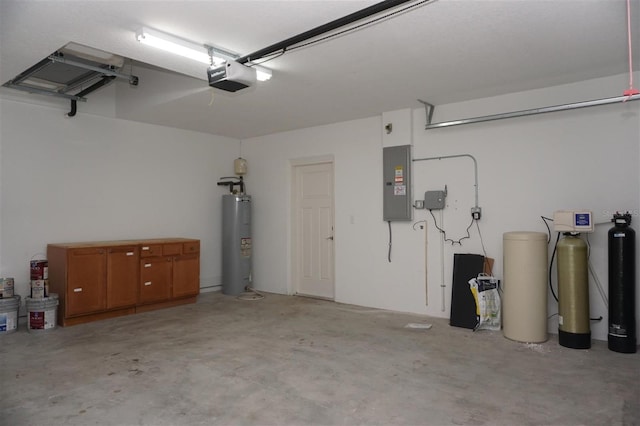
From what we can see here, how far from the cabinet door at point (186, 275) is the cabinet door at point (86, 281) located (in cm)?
97

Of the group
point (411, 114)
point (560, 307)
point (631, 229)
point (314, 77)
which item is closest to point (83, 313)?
point (314, 77)

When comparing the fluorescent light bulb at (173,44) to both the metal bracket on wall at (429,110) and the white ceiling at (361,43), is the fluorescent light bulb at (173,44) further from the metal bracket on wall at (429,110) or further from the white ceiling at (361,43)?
the metal bracket on wall at (429,110)

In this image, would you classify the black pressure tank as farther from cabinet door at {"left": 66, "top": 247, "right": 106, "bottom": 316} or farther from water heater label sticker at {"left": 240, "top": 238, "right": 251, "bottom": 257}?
cabinet door at {"left": 66, "top": 247, "right": 106, "bottom": 316}

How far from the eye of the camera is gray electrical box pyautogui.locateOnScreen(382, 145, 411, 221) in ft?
17.1

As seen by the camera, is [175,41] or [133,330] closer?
[175,41]

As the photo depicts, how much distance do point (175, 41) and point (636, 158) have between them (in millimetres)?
4414

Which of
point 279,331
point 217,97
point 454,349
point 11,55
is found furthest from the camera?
point 217,97

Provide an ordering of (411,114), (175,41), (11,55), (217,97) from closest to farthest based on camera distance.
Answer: (175,41) → (11,55) → (217,97) → (411,114)

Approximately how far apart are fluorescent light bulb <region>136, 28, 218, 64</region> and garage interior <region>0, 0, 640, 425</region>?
39 millimetres

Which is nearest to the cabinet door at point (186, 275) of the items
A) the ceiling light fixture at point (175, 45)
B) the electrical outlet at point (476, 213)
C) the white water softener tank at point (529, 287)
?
the ceiling light fixture at point (175, 45)

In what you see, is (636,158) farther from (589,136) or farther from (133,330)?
(133,330)

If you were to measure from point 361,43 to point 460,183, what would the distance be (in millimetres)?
2388

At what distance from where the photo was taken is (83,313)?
475 centimetres

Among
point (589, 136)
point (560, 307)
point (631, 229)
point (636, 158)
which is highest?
point (589, 136)
